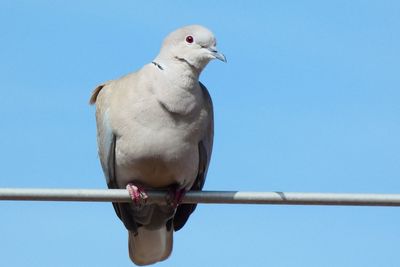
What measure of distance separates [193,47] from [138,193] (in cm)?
115

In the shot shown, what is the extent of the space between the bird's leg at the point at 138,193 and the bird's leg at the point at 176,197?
178 mm

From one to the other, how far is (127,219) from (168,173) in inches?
35.5

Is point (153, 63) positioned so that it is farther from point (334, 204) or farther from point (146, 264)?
point (334, 204)

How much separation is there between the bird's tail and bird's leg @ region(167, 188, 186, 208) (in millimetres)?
862

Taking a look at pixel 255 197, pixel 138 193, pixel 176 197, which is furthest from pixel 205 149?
pixel 255 197

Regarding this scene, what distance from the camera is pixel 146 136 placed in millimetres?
7613

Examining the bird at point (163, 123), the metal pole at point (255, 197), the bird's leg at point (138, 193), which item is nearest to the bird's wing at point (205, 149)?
the bird at point (163, 123)

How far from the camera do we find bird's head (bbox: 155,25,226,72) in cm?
784

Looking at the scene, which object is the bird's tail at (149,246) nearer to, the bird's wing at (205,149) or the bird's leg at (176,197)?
the bird's wing at (205,149)

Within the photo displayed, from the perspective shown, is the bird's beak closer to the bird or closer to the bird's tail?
the bird

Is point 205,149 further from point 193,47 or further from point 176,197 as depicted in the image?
point 193,47

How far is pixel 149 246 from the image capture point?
8.54 m

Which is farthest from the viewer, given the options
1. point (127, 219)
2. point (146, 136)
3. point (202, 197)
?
point (127, 219)

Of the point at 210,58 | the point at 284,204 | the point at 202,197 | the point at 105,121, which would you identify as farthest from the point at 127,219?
the point at 284,204
